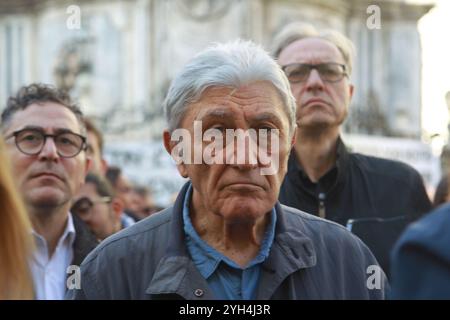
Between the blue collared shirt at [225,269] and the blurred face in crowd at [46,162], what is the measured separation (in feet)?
4.58

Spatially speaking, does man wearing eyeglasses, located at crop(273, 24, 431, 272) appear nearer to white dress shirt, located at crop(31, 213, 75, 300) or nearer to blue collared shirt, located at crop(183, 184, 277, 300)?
white dress shirt, located at crop(31, 213, 75, 300)

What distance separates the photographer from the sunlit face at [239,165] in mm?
3525

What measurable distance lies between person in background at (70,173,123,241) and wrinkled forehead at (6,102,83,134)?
91 centimetres

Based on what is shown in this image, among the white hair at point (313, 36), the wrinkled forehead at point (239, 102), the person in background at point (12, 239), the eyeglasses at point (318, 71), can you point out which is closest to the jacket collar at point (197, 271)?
the wrinkled forehead at point (239, 102)

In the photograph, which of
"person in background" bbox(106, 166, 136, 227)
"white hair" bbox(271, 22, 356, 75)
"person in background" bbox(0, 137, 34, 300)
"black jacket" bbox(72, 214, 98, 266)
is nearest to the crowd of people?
"person in background" bbox(0, 137, 34, 300)

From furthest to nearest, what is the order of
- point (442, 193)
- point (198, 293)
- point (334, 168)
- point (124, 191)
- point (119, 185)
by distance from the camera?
point (124, 191) < point (119, 185) < point (442, 193) < point (334, 168) < point (198, 293)

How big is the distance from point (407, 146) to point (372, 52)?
9.35 meters

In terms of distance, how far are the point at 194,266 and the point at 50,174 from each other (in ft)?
5.24

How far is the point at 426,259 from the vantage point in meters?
2.21


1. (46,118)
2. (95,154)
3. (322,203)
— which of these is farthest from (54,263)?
(95,154)

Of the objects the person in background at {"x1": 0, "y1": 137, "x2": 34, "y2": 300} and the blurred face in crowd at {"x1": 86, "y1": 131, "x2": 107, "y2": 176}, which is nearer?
the person in background at {"x1": 0, "y1": 137, "x2": 34, "y2": 300}

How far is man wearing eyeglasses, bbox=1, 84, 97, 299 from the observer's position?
4871mm

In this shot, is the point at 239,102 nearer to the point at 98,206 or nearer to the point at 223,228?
the point at 223,228

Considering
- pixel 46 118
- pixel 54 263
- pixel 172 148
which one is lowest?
pixel 54 263
